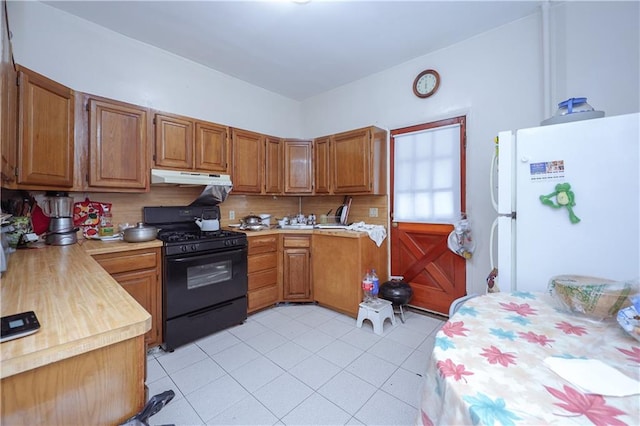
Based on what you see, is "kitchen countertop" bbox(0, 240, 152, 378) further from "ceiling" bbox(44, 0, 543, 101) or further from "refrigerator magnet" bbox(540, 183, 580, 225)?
"ceiling" bbox(44, 0, 543, 101)

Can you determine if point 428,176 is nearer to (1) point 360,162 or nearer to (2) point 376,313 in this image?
(1) point 360,162

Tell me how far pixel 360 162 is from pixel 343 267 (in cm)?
120

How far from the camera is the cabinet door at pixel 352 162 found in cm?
295

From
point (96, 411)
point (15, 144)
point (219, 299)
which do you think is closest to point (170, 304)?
point (219, 299)

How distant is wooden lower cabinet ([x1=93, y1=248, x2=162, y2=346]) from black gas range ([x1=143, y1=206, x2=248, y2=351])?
2.1 inches

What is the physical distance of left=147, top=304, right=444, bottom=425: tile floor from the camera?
153 centimetres

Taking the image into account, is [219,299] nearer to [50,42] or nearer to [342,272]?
[342,272]

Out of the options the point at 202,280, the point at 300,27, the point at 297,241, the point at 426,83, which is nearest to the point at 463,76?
the point at 426,83

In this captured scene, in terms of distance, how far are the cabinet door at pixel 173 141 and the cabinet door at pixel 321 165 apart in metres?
1.51

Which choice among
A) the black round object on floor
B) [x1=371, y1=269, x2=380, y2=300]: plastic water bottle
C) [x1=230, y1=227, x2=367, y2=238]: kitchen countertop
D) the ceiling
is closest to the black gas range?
[x1=230, y1=227, x2=367, y2=238]: kitchen countertop

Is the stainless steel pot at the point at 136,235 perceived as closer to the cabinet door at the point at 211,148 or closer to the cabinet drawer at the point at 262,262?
the cabinet door at the point at 211,148

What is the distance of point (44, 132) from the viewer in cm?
179

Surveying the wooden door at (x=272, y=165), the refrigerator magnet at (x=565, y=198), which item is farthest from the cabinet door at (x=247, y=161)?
the refrigerator magnet at (x=565, y=198)

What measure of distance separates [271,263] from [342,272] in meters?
0.83
